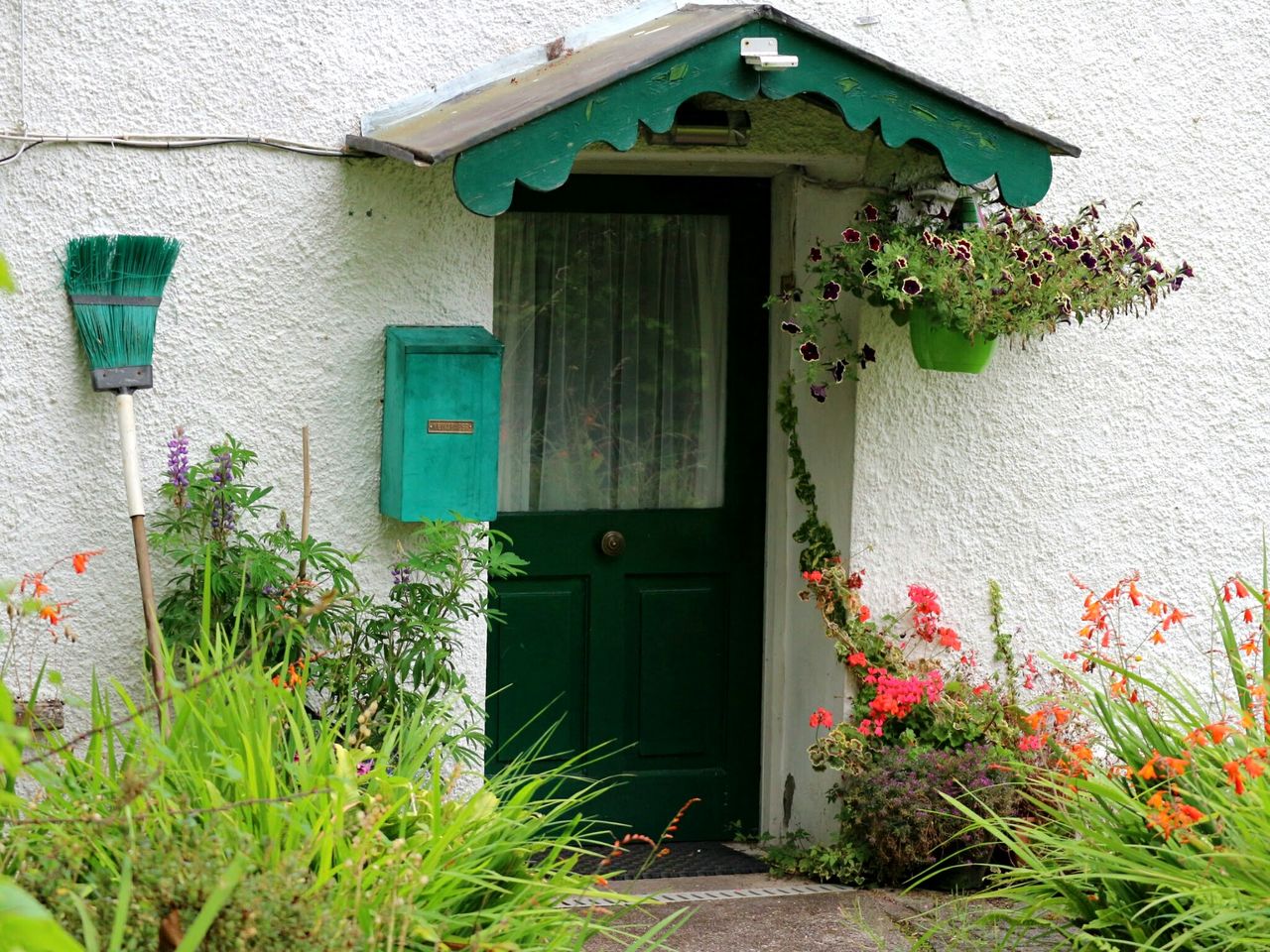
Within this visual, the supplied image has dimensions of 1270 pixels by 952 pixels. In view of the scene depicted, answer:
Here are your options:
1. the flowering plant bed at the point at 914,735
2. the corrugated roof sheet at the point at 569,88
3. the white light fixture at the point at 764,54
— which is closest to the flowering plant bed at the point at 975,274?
the corrugated roof sheet at the point at 569,88

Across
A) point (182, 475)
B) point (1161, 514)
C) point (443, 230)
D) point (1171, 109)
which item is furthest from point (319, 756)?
point (1171, 109)

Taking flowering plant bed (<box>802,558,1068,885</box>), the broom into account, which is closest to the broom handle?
the broom

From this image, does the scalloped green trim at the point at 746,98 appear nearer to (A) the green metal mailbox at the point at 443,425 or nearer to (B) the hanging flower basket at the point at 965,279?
(B) the hanging flower basket at the point at 965,279

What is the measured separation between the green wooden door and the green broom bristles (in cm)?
131

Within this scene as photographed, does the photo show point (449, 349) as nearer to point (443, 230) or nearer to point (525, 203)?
point (443, 230)

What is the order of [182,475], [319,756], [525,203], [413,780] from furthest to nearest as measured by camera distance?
[525,203], [182,475], [413,780], [319,756]

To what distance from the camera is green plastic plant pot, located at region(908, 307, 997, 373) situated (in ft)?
15.8

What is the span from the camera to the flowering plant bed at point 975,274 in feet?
15.4

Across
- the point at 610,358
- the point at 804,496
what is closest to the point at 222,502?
the point at 610,358

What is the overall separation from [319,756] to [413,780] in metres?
0.42

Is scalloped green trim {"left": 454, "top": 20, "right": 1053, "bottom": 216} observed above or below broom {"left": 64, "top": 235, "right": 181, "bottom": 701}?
above

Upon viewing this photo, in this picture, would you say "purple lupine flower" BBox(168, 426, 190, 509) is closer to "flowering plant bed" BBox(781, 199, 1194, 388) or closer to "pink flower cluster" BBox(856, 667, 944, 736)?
"flowering plant bed" BBox(781, 199, 1194, 388)

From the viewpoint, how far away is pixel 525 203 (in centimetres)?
525

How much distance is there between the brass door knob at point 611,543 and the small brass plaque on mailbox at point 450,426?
1.00 metres
